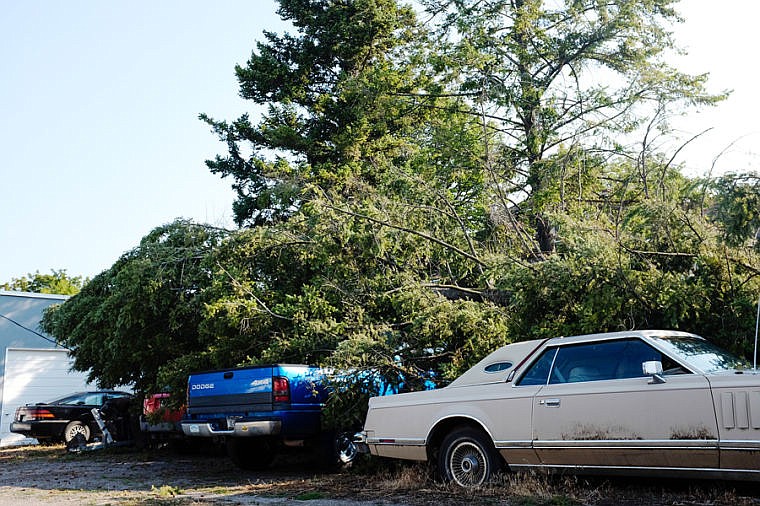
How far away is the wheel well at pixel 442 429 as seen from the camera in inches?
311

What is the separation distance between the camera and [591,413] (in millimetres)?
6969

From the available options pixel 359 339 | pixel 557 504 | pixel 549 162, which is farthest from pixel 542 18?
pixel 557 504

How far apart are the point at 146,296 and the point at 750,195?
9.70m

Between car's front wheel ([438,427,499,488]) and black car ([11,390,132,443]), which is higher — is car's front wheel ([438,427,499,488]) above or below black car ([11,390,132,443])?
above

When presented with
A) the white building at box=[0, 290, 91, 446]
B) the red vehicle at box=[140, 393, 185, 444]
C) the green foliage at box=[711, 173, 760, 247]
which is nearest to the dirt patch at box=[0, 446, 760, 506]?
the red vehicle at box=[140, 393, 185, 444]

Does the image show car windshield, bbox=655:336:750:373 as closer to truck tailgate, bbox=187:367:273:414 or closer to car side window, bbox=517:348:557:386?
car side window, bbox=517:348:557:386

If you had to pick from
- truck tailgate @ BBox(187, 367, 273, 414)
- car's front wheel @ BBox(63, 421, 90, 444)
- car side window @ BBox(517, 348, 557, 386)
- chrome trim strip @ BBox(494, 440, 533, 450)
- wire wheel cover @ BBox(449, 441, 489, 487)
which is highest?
car side window @ BBox(517, 348, 557, 386)

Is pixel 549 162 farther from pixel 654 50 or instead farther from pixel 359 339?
pixel 359 339

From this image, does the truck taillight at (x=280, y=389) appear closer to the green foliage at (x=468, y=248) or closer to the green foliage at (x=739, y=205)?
the green foliage at (x=468, y=248)

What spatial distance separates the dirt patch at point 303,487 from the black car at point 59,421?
4732mm

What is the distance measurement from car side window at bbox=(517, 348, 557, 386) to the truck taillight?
3657mm

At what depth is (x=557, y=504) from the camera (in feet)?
22.5

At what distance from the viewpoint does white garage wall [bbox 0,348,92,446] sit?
22.4m

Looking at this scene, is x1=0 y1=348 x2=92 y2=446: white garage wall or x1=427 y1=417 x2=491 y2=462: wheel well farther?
x1=0 y1=348 x2=92 y2=446: white garage wall
